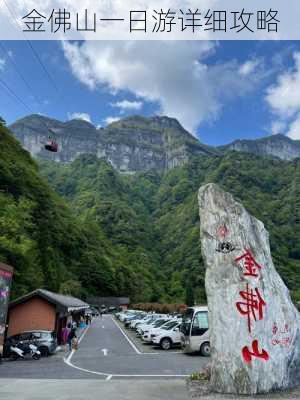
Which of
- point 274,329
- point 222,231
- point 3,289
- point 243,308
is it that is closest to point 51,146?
point 3,289

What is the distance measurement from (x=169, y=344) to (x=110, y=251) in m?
77.6

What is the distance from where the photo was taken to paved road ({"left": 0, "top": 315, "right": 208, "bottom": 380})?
13633 millimetres

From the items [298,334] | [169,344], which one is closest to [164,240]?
[169,344]

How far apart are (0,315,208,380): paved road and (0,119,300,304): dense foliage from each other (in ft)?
36.7

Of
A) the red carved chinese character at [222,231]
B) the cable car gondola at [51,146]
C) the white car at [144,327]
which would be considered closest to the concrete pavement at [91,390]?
the red carved chinese character at [222,231]

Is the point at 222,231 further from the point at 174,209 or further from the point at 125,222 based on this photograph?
the point at 174,209

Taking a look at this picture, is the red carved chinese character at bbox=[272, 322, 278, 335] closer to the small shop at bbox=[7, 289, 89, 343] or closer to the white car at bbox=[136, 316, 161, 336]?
the small shop at bbox=[7, 289, 89, 343]

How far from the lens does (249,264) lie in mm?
9609

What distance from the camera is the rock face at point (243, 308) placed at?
8977 mm

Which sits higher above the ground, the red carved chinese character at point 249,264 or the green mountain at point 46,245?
the green mountain at point 46,245

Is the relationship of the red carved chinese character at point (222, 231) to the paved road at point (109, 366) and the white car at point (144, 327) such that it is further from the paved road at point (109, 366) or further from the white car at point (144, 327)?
the white car at point (144, 327)

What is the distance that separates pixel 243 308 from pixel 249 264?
3.42 feet

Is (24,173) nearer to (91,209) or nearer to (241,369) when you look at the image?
(241,369)

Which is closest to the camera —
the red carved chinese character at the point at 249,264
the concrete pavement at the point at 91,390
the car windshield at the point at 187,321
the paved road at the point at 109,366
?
the concrete pavement at the point at 91,390
